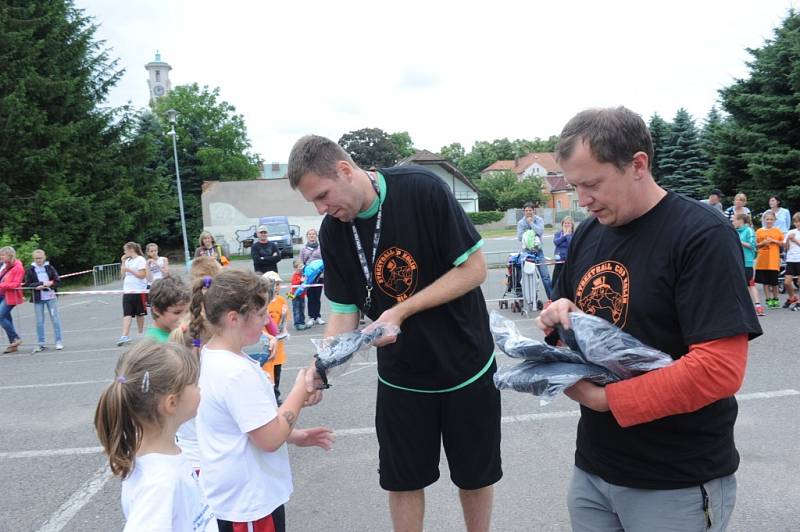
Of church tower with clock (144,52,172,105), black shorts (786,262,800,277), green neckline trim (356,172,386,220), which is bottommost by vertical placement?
black shorts (786,262,800,277)

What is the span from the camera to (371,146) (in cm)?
8494

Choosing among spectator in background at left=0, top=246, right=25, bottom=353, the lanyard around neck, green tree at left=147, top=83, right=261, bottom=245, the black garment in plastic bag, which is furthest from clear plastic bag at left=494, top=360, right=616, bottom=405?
green tree at left=147, top=83, right=261, bottom=245

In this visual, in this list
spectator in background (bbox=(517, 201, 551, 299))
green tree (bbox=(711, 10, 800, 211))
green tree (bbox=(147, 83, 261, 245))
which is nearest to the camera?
spectator in background (bbox=(517, 201, 551, 299))

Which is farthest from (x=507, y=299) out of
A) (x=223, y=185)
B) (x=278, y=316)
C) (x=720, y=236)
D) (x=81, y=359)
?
(x=223, y=185)

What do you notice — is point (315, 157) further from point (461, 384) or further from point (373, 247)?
point (461, 384)

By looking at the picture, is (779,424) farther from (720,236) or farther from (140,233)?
(140,233)

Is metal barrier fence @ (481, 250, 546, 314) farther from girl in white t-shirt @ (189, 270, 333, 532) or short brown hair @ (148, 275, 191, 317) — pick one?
Answer: girl in white t-shirt @ (189, 270, 333, 532)

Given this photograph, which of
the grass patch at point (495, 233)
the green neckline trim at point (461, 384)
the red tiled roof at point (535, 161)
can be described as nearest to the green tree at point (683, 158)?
the grass patch at point (495, 233)

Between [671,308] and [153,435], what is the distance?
173cm

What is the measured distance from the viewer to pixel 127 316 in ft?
35.1

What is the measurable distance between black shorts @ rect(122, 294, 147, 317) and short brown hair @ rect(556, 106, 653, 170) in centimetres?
1046

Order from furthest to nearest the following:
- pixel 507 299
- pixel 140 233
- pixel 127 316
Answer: pixel 140 233 < pixel 507 299 < pixel 127 316

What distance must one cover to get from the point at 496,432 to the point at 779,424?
3.40m

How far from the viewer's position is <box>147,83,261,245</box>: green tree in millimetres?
51438
